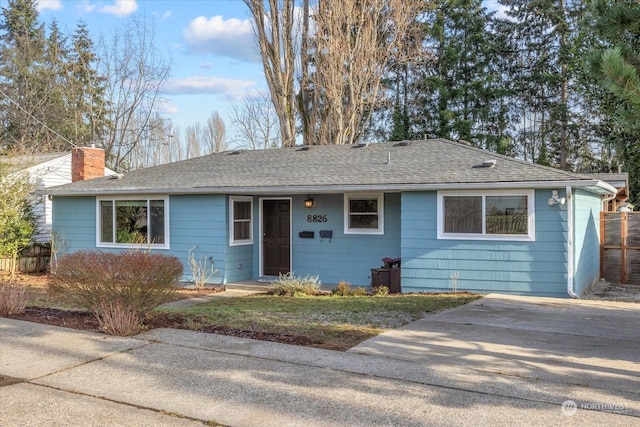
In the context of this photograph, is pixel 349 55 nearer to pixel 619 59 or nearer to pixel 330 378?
pixel 619 59

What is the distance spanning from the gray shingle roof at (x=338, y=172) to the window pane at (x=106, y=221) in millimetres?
475

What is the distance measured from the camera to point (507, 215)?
32.7ft

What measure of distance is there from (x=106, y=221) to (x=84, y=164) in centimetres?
347

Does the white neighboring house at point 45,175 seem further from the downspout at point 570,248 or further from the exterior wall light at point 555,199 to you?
the downspout at point 570,248

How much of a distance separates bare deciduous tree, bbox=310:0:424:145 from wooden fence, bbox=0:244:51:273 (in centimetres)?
1101

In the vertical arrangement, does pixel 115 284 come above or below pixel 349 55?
below

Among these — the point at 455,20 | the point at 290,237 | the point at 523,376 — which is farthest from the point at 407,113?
the point at 523,376

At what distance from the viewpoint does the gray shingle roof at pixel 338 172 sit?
33.3ft

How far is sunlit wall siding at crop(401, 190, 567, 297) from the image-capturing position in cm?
964

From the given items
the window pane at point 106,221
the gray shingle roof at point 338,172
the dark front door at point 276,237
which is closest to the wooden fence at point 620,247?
the gray shingle roof at point 338,172

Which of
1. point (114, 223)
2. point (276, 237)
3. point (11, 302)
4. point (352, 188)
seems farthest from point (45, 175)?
point (352, 188)

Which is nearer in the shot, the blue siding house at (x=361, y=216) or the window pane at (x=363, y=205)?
the blue siding house at (x=361, y=216)

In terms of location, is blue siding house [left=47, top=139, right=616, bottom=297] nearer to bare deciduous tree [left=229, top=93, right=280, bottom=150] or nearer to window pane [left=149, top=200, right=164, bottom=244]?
window pane [left=149, top=200, right=164, bottom=244]

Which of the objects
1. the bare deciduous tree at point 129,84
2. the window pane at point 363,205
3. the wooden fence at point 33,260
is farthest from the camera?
the bare deciduous tree at point 129,84
